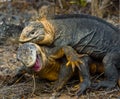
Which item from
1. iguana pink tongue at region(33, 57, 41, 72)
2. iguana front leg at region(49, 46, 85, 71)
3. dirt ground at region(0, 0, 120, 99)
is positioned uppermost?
iguana front leg at region(49, 46, 85, 71)

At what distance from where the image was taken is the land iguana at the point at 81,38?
20.3ft

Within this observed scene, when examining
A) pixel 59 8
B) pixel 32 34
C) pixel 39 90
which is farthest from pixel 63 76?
pixel 59 8

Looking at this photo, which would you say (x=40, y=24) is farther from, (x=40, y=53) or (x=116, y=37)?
(x=116, y=37)

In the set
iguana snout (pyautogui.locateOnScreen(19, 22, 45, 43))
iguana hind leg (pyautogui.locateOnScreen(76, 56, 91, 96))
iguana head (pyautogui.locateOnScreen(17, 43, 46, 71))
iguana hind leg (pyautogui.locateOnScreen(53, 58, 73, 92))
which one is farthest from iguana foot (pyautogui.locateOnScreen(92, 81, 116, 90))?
iguana snout (pyautogui.locateOnScreen(19, 22, 45, 43))

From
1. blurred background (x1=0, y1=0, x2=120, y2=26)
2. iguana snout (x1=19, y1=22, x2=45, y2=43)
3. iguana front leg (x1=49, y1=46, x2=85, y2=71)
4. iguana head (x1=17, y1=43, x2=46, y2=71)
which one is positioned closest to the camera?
iguana head (x1=17, y1=43, x2=46, y2=71)

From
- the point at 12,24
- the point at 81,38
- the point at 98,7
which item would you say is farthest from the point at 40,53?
the point at 98,7

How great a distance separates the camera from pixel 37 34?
6188 mm

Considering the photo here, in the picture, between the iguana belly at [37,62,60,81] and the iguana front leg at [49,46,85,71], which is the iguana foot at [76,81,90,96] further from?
the iguana belly at [37,62,60,81]

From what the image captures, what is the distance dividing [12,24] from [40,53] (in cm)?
345

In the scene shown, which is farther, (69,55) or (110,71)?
(110,71)

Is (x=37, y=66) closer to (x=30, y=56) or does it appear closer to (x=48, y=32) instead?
(x=30, y=56)

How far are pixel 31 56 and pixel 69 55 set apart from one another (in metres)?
0.50

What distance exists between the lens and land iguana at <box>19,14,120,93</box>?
619 cm

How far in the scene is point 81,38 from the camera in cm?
635
